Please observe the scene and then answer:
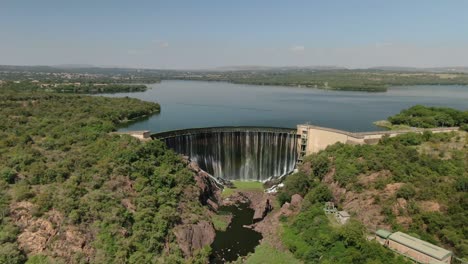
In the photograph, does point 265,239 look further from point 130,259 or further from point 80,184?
point 80,184

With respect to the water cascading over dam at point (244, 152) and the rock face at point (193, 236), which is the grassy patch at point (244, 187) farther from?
the rock face at point (193, 236)

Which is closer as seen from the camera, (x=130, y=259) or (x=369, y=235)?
(x=130, y=259)

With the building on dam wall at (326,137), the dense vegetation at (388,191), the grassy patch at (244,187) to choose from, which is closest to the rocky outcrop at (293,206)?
the dense vegetation at (388,191)

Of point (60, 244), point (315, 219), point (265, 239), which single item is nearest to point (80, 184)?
point (60, 244)

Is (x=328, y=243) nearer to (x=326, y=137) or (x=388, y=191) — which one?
(x=388, y=191)

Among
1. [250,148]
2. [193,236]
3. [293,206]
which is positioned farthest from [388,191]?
[250,148]
